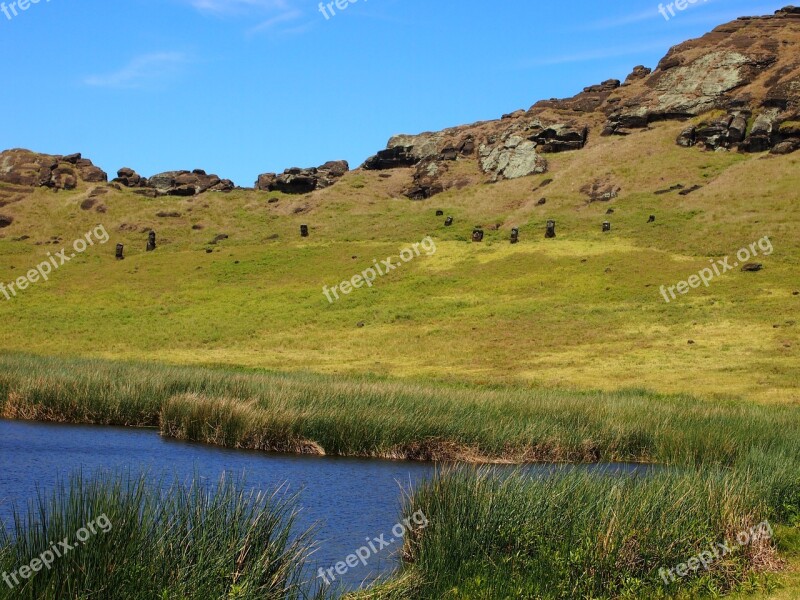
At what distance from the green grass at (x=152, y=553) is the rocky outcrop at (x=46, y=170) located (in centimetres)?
13286

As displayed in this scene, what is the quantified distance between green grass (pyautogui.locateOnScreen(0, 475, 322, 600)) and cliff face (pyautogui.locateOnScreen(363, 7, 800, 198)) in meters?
111

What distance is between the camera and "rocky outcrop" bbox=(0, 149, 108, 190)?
A: 449 feet

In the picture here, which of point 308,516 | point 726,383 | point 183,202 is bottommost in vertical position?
point 726,383

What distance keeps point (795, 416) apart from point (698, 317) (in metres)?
35.6

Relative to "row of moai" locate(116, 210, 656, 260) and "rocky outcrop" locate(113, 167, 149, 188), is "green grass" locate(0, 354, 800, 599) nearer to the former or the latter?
"row of moai" locate(116, 210, 656, 260)

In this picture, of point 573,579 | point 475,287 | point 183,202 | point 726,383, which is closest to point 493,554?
point 573,579

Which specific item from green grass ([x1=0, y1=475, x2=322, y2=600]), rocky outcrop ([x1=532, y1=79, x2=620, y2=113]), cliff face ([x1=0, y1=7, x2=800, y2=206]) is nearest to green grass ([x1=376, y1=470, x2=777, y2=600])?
green grass ([x1=0, y1=475, x2=322, y2=600])

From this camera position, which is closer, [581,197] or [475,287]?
[475,287]

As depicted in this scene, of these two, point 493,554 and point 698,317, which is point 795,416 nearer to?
point 493,554

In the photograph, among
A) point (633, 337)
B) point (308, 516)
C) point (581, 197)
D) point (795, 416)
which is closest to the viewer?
point (308, 516)

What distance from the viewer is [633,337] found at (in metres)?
65.3

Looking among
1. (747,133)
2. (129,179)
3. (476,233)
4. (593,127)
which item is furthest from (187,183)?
(747,133)

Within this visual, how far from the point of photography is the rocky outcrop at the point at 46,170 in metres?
137

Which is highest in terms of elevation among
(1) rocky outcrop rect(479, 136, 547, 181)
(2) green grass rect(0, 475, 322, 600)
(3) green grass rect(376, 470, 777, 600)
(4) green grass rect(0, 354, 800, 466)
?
(1) rocky outcrop rect(479, 136, 547, 181)
